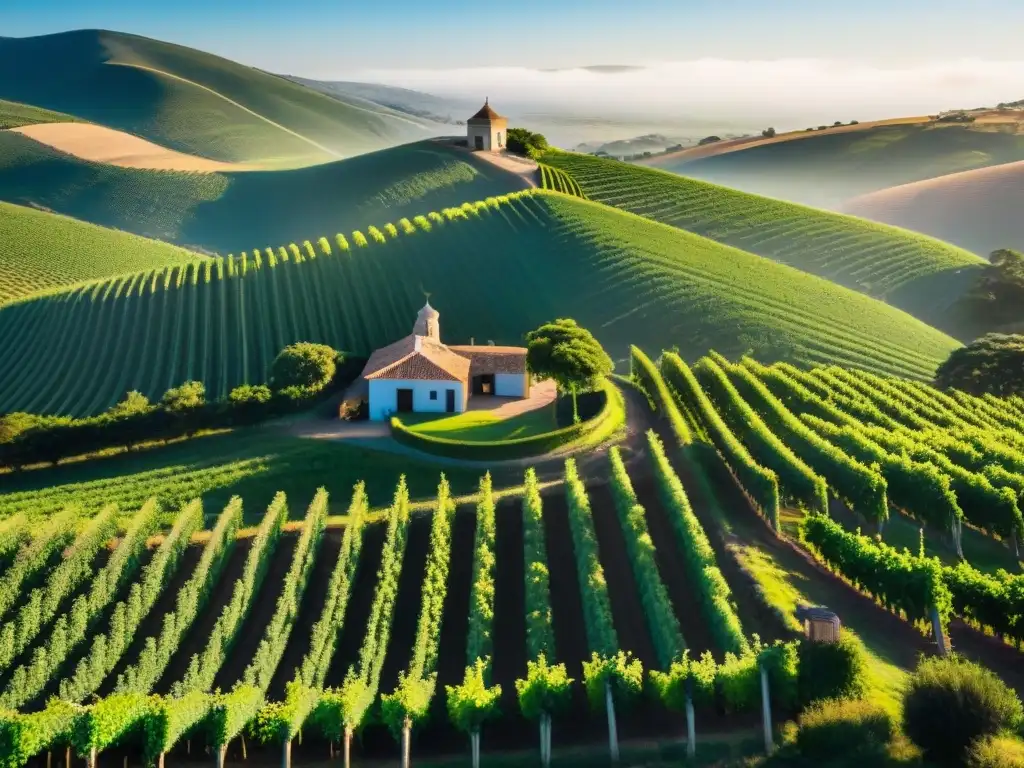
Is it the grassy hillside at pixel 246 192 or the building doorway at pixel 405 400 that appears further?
the grassy hillside at pixel 246 192

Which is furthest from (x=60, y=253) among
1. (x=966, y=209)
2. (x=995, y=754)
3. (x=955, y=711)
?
(x=966, y=209)

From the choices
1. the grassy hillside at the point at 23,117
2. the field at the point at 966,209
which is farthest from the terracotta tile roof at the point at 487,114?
the grassy hillside at the point at 23,117

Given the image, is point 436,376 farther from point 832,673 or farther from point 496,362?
point 832,673

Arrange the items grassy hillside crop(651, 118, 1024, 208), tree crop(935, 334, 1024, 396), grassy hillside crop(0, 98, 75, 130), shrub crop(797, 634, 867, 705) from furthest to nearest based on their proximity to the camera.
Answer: grassy hillside crop(0, 98, 75, 130) < grassy hillside crop(651, 118, 1024, 208) < tree crop(935, 334, 1024, 396) < shrub crop(797, 634, 867, 705)

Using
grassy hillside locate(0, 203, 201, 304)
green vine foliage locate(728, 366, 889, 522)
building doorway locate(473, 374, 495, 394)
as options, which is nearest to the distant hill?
grassy hillside locate(0, 203, 201, 304)

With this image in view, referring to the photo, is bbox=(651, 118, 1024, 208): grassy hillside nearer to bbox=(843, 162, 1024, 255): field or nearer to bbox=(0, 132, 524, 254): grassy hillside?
bbox=(843, 162, 1024, 255): field

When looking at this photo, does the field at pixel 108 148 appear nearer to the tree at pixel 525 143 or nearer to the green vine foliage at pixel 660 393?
the tree at pixel 525 143
